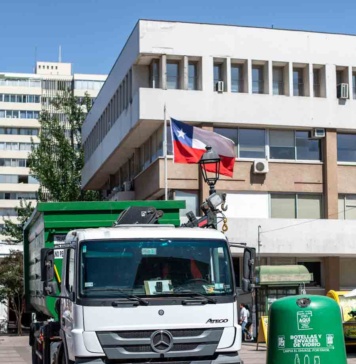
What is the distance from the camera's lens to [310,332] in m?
10.8

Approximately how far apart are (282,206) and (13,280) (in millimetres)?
14761

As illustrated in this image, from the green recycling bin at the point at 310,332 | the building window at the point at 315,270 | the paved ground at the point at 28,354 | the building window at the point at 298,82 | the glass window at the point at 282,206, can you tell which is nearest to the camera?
the green recycling bin at the point at 310,332

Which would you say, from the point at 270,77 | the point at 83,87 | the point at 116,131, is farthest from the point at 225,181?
the point at 83,87

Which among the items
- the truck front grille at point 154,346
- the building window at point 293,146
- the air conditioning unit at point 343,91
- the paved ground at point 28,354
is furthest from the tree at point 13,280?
the truck front grille at point 154,346

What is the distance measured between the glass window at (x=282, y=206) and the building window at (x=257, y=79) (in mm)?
4930

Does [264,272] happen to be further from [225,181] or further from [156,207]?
[156,207]

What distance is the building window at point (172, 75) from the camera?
39.2m

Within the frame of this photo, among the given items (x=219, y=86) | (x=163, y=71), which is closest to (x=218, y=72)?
(x=219, y=86)

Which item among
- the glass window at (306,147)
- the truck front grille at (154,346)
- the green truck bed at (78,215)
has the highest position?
the glass window at (306,147)

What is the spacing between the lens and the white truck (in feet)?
36.9

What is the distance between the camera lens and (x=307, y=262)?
40.5 metres

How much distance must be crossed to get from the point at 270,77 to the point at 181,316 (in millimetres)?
29404

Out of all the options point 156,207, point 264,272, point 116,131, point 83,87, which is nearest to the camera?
point 156,207

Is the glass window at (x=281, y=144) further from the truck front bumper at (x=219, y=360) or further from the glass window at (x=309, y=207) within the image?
the truck front bumper at (x=219, y=360)
